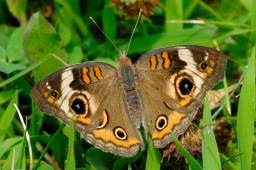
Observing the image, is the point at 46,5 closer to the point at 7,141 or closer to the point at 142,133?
the point at 7,141

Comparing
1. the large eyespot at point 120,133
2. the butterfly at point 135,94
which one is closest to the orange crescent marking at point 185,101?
the butterfly at point 135,94

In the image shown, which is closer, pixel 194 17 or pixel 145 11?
pixel 145 11

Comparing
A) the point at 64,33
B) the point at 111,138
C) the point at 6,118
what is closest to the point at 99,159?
the point at 111,138

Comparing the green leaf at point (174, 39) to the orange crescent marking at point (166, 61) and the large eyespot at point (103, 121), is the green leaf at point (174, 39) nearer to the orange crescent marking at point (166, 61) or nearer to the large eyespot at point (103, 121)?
the orange crescent marking at point (166, 61)

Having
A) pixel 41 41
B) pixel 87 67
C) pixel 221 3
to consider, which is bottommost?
pixel 87 67

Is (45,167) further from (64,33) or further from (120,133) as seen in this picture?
(64,33)

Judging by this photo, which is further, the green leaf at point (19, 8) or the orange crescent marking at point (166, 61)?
the green leaf at point (19, 8)

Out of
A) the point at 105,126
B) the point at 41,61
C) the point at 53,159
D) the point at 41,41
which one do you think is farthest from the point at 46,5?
the point at 105,126
